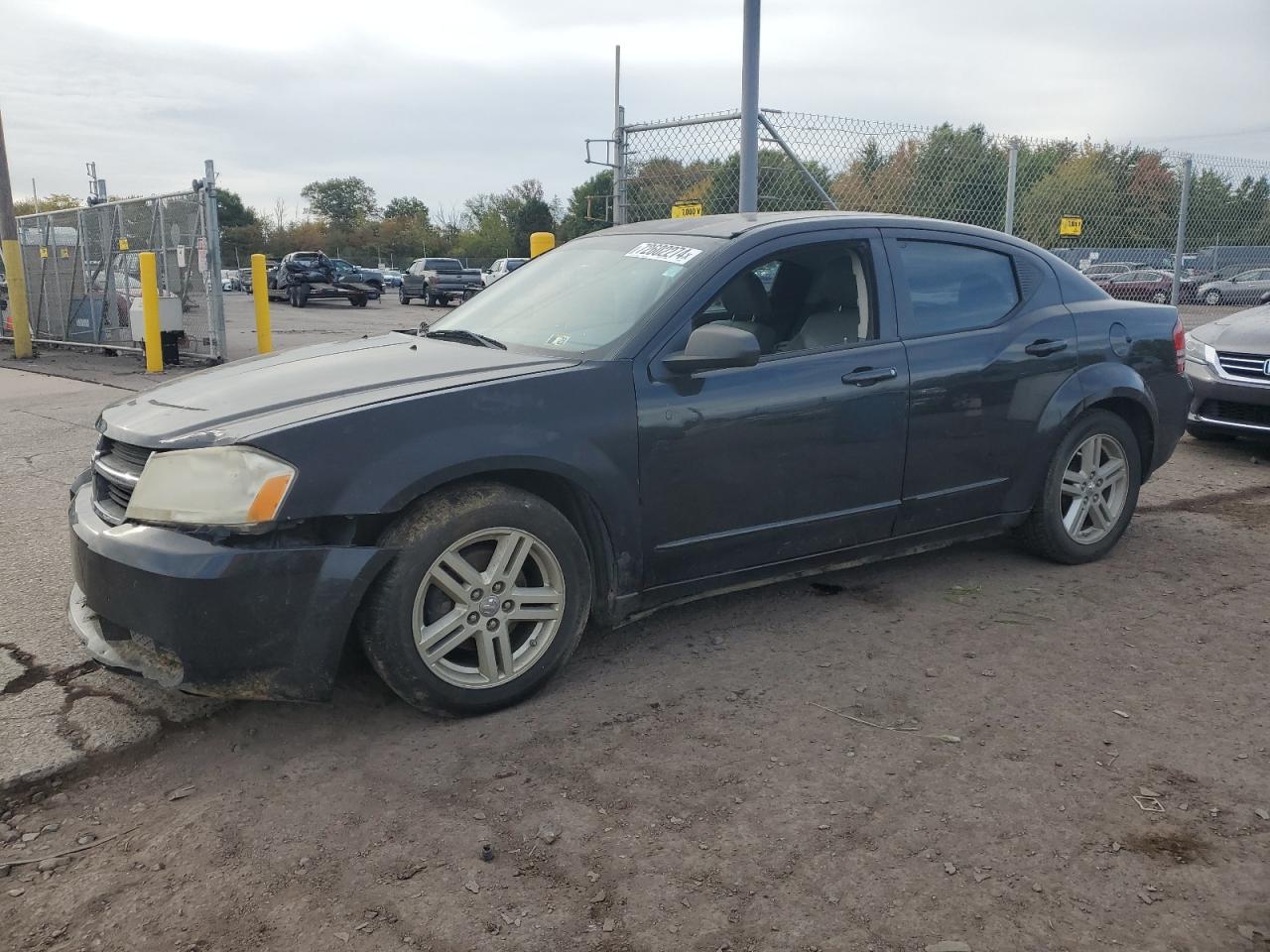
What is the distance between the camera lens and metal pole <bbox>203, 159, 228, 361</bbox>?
510 inches

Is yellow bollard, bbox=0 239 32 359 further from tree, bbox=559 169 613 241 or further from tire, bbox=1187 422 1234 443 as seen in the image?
tire, bbox=1187 422 1234 443

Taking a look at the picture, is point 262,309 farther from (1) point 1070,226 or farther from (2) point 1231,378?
(2) point 1231,378

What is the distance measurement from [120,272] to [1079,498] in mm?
14832

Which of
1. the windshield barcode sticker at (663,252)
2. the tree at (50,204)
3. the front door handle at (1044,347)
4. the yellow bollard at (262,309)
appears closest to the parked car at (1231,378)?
the front door handle at (1044,347)

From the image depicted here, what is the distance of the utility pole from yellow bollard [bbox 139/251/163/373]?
150 inches

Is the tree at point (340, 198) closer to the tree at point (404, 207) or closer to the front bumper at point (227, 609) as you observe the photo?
the tree at point (404, 207)

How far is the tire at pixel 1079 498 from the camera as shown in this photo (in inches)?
184

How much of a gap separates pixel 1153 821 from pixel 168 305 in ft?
46.5

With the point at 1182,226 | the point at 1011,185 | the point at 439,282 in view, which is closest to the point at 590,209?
the point at 1011,185

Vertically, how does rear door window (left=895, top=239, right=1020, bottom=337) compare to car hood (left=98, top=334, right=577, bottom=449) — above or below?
above

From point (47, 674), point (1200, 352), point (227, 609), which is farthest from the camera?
point (1200, 352)

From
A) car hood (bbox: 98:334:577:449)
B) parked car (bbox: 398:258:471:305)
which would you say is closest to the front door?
car hood (bbox: 98:334:577:449)

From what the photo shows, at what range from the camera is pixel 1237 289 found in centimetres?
1650

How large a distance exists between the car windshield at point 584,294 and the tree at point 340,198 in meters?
106
